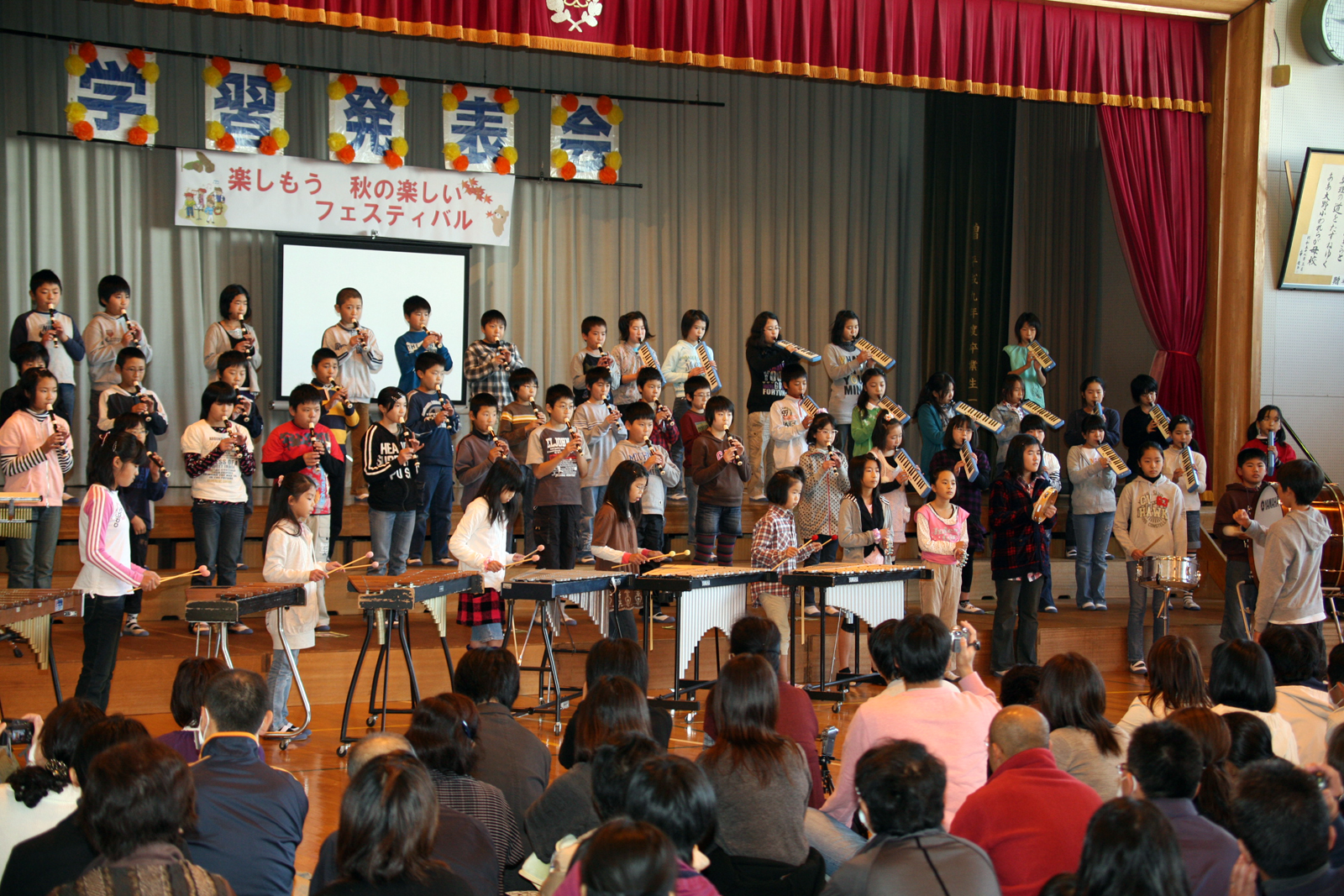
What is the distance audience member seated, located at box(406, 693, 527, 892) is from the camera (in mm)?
3027

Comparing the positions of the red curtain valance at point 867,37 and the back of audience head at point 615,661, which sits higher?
the red curtain valance at point 867,37

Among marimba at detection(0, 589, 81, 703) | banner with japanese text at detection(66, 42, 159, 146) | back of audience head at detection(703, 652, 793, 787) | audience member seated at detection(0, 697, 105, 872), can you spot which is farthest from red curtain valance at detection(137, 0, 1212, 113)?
back of audience head at detection(703, 652, 793, 787)

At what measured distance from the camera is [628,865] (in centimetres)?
198

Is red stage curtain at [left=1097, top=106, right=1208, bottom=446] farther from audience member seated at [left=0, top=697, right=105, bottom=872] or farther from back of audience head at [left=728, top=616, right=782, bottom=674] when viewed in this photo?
audience member seated at [left=0, top=697, right=105, bottom=872]

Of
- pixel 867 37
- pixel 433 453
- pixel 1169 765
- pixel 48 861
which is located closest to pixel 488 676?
pixel 48 861

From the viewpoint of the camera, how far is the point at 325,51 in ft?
32.6

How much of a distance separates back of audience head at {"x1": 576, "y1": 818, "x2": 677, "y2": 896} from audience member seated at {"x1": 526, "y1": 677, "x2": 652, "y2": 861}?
35.1 inches

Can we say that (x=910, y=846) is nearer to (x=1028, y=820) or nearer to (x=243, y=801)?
(x=1028, y=820)

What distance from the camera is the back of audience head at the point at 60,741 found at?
2920 mm

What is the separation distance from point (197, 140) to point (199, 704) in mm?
7066

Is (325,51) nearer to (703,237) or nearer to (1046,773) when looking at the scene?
(703,237)

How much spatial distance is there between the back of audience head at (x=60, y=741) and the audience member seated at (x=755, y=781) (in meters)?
1.60

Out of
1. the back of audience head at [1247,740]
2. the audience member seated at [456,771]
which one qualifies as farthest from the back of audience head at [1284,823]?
the audience member seated at [456,771]

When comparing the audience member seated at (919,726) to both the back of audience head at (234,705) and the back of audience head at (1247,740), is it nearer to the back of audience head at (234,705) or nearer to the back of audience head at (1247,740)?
the back of audience head at (1247,740)
